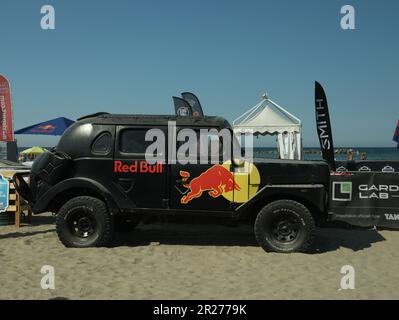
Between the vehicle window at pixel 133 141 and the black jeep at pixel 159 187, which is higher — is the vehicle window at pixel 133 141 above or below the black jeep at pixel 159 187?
above

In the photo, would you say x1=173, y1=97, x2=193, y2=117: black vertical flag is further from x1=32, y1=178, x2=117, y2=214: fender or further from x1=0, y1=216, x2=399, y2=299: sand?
x1=32, y1=178, x2=117, y2=214: fender

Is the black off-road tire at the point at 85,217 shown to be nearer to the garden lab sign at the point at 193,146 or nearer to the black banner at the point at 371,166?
the garden lab sign at the point at 193,146

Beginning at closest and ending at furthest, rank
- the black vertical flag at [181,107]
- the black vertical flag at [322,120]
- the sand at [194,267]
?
the sand at [194,267]
the black vertical flag at [322,120]
the black vertical flag at [181,107]

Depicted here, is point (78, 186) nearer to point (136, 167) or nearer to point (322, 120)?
point (136, 167)

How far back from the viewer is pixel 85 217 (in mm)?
6418

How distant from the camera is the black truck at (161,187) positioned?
20.0 feet

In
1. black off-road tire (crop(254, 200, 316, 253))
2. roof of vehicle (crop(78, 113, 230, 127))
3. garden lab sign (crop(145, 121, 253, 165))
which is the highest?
roof of vehicle (crop(78, 113, 230, 127))

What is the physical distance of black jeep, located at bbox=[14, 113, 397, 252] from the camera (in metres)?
6.10

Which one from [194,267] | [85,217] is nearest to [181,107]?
[85,217]

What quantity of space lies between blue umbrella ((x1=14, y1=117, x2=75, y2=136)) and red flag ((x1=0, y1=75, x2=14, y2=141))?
1.23m

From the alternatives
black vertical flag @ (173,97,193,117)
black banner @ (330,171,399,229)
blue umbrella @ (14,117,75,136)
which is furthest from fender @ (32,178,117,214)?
black vertical flag @ (173,97,193,117)

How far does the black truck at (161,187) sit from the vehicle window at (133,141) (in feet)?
0.05

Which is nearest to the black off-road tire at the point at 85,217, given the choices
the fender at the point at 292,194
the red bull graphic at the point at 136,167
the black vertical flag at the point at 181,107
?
the red bull graphic at the point at 136,167
